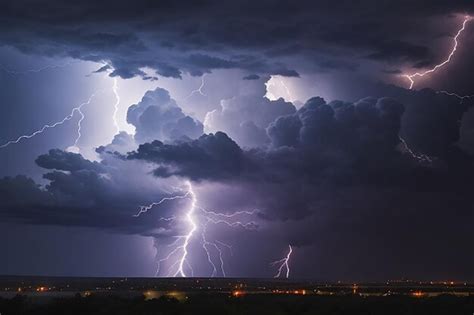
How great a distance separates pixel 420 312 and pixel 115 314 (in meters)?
23.5

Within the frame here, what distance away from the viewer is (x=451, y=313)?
189 ft

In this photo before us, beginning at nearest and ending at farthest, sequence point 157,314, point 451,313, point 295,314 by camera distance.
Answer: point 157,314 < point 451,313 < point 295,314

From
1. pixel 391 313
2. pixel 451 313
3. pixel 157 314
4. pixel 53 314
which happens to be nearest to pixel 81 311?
pixel 53 314

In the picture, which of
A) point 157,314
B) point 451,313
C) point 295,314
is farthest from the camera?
point 295,314

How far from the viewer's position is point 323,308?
67.2 meters

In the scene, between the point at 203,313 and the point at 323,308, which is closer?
the point at 203,313

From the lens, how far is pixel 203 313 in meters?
56.1

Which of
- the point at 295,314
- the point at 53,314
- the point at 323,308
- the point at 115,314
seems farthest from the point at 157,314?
the point at 323,308

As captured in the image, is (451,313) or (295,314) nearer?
(451,313)

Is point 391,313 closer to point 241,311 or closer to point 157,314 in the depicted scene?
point 241,311

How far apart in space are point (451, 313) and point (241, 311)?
1553 centimetres

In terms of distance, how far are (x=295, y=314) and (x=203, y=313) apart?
10.8 meters

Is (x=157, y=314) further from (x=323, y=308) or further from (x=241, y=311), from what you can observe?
(x=323, y=308)

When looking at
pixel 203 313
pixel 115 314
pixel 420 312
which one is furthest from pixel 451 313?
pixel 115 314
